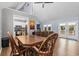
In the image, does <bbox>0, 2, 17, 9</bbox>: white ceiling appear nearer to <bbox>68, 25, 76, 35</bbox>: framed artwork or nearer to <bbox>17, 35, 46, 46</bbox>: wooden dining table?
<bbox>17, 35, 46, 46</bbox>: wooden dining table

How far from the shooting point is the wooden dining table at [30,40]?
2.11m

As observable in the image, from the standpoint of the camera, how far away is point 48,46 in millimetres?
2199

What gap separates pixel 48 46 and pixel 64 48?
0.32 m

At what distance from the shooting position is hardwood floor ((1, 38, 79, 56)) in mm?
2221

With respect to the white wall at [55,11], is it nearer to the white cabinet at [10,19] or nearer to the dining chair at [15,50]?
the white cabinet at [10,19]

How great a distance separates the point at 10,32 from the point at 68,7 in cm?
116

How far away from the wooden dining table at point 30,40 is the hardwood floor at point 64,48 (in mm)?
292

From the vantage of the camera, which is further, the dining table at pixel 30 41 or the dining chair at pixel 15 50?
the dining chair at pixel 15 50

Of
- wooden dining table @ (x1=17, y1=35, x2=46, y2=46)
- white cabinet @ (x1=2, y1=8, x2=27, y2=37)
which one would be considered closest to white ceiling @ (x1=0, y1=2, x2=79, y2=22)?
white cabinet @ (x1=2, y1=8, x2=27, y2=37)

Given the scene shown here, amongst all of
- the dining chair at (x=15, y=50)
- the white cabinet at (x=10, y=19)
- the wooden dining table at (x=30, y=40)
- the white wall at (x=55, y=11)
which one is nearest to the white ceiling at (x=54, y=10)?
the white wall at (x=55, y=11)

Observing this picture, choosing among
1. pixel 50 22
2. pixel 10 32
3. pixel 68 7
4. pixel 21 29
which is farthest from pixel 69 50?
pixel 10 32

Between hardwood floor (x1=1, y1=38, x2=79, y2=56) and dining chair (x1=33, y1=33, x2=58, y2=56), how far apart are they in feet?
0.31

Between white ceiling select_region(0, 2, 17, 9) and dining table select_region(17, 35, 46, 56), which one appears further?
white ceiling select_region(0, 2, 17, 9)

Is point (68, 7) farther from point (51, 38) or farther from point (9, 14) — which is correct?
point (9, 14)
